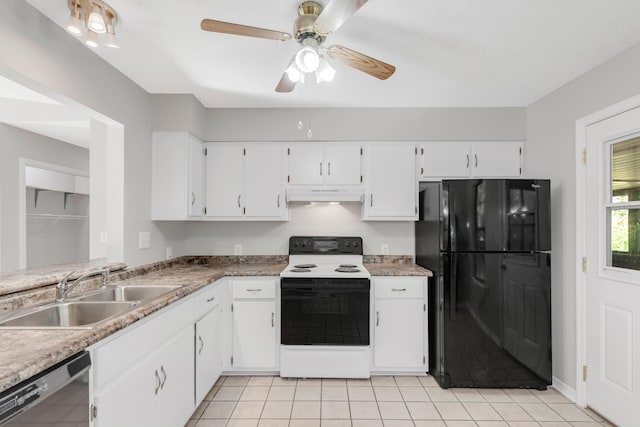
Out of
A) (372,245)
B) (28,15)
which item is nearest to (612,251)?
(372,245)

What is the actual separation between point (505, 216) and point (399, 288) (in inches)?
38.4

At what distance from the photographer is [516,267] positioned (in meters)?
2.41

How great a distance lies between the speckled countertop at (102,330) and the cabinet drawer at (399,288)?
7cm

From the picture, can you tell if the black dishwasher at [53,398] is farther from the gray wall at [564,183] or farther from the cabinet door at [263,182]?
the gray wall at [564,183]

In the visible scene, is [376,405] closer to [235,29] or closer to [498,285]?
[498,285]

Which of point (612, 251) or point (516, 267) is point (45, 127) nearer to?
point (516, 267)

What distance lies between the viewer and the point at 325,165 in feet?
9.71

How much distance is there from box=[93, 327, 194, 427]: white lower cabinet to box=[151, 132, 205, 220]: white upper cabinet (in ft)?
3.52

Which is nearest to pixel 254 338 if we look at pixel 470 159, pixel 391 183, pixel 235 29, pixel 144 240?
pixel 144 240

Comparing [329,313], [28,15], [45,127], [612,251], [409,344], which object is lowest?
[409,344]

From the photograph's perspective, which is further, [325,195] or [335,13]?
[325,195]

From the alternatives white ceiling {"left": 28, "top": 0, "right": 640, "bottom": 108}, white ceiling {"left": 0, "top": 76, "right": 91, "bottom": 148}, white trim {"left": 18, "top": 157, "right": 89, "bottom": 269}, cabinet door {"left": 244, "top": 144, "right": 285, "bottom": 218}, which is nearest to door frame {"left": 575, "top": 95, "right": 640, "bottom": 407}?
white ceiling {"left": 28, "top": 0, "right": 640, "bottom": 108}

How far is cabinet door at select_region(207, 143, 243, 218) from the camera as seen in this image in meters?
2.97

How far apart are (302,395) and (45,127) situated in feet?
9.80
